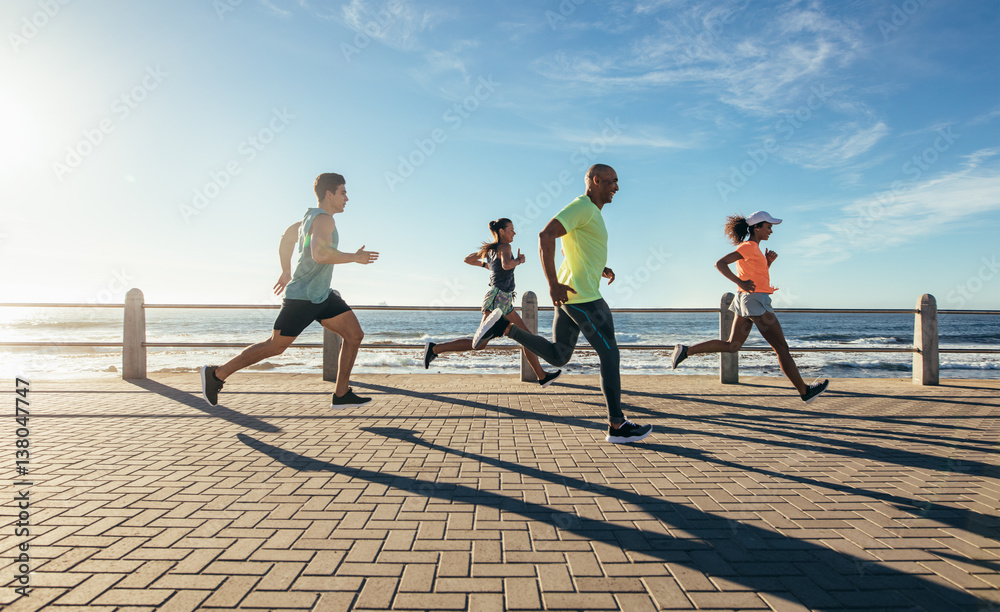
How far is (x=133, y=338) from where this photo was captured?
7.52 m

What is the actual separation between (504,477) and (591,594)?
1.36 meters

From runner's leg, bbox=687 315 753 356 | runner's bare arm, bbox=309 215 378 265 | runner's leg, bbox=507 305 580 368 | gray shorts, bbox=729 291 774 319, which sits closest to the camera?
runner's leg, bbox=507 305 580 368

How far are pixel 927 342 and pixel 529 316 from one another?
5.39 meters

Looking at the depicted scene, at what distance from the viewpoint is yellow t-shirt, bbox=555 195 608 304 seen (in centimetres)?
398

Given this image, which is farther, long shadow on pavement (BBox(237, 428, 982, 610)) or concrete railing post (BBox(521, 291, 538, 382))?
concrete railing post (BBox(521, 291, 538, 382))

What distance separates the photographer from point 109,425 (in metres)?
4.57

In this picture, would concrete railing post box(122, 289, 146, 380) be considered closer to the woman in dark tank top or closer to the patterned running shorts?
the woman in dark tank top

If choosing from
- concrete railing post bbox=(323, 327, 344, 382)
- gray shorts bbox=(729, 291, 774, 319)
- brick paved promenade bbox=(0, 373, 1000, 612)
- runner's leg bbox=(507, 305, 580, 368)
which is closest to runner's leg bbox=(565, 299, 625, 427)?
runner's leg bbox=(507, 305, 580, 368)

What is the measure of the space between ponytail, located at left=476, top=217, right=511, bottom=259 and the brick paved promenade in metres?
1.87

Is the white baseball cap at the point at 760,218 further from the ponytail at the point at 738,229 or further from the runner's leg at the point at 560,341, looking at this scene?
the runner's leg at the point at 560,341

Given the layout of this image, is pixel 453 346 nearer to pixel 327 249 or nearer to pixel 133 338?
pixel 327 249

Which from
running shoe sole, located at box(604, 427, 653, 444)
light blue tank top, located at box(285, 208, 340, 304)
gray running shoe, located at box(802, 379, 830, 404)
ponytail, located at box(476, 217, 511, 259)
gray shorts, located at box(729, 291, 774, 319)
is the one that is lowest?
running shoe sole, located at box(604, 427, 653, 444)

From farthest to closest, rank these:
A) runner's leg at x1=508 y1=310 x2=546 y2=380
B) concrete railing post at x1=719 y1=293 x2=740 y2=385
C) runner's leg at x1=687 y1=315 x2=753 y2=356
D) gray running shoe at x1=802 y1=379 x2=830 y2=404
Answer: concrete railing post at x1=719 y1=293 x2=740 y2=385, runner's leg at x1=508 y1=310 x2=546 y2=380, runner's leg at x1=687 y1=315 x2=753 y2=356, gray running shoe at x1=802 y1=379 x2=830 y2=404

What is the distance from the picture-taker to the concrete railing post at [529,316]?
7.33 metres
